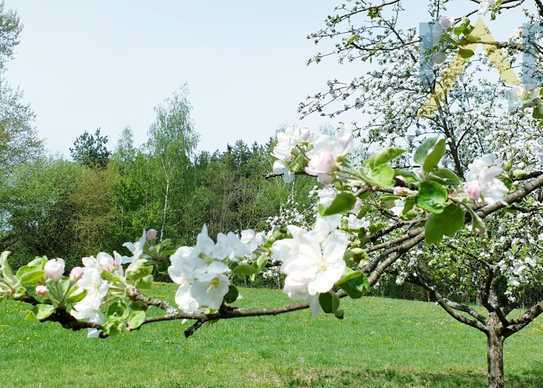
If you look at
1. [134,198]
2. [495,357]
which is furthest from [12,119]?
[495,357]

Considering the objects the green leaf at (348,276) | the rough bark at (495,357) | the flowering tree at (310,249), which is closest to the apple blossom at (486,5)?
the flowering tree at (310,249)

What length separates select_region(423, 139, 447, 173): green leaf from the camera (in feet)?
2.85

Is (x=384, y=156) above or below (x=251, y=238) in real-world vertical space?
above

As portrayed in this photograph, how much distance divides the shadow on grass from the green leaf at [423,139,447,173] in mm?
5575

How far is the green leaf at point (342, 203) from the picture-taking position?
0.88m

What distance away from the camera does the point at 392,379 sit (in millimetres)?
6809

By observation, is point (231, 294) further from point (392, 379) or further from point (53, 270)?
point (392, 379)

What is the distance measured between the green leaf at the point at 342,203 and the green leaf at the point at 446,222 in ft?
0.41

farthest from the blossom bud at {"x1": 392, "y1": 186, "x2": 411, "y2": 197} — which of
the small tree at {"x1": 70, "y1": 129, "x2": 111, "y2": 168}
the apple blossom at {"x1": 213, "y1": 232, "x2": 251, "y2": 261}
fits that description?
the small tree at {"x1": 70, "y1": 129, "x2": 111, "y2": 168}

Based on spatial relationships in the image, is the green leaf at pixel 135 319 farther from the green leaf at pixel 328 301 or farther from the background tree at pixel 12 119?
the background tree at pixel 12 119

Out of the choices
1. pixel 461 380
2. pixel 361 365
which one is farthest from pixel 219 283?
pixel 361 365

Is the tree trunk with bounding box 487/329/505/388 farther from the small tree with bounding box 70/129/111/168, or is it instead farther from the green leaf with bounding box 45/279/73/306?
the small tree with bounding box 70/129/111/168

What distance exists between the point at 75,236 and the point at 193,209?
217 inches

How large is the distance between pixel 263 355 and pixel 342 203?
758 centimetres
